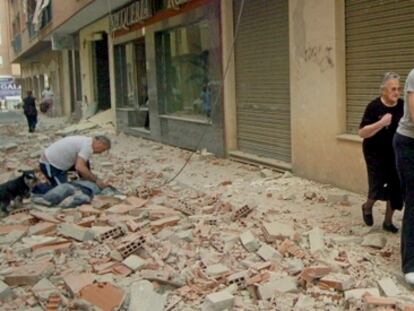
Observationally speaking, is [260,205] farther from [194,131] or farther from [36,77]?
[36,77]

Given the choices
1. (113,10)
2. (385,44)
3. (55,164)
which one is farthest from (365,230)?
(113,10)

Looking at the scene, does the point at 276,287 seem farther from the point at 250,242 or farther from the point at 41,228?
the point at 41,228

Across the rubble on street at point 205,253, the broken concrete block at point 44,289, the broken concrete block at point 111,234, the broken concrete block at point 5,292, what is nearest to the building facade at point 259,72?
the rubble on street at point 205,253

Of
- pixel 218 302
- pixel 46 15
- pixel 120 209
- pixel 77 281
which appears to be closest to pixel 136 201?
pixel 120 209

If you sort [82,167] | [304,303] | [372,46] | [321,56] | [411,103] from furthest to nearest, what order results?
[321,56] < [82,167] < [372,46] < [304,303] < [411,103]

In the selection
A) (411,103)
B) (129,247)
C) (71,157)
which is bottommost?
(129,247)

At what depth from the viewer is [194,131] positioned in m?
14.1

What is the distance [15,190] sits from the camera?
8.30 metres

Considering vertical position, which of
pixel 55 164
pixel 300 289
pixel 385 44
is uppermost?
pixel 385 44

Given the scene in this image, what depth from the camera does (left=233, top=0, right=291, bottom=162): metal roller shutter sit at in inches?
409

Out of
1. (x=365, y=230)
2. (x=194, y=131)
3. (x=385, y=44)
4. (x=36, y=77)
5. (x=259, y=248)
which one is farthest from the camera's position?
(x=36, y=77)

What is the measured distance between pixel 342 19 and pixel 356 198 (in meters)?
2.46

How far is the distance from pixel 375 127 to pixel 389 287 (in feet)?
5.18

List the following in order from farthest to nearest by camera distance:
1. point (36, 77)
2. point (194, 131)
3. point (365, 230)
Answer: point (36, 77), point (194, 131), point (365, 230)
